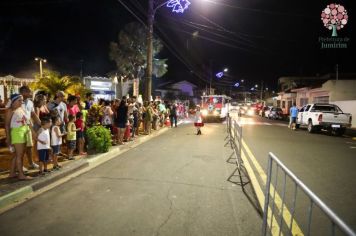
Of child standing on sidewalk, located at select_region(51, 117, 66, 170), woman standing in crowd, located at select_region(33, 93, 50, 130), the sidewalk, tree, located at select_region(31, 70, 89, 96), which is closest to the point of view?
A: the sidewalk

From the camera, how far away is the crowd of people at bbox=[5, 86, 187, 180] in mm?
6520

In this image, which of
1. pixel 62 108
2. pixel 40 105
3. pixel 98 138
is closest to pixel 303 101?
pixel 98 138

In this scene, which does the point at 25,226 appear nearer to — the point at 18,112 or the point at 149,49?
the point at 18,112

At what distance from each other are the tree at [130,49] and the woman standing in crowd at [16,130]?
34.2m

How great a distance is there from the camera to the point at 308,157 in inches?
407

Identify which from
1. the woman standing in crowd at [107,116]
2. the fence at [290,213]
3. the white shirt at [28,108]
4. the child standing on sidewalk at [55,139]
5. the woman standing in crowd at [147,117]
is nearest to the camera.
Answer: the fence at [290,213]

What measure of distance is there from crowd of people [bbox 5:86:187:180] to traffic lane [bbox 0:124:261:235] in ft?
3.58

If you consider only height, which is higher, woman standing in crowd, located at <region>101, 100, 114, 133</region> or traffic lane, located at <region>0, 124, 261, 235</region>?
woman standing in crowd, located at <region>101, 100, 114, 133</region>

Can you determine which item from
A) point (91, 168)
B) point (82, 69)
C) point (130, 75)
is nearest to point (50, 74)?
point (91, 168)

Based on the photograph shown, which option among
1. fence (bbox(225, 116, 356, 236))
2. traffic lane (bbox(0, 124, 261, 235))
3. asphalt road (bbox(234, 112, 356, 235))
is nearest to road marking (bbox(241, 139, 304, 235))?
fence (bbox(225, 116, 356, 236))

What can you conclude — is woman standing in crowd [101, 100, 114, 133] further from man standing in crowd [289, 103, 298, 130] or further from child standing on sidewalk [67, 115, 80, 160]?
man standing in crowd [289, 103, 298, 130]

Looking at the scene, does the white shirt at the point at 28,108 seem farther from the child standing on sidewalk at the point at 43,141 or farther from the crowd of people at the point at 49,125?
the child standing on sidewalk at the point at 43,141

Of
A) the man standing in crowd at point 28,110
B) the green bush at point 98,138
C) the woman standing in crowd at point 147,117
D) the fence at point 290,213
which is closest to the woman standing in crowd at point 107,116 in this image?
the green bush at point 98,138

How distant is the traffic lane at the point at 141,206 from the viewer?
4484 millimetres
